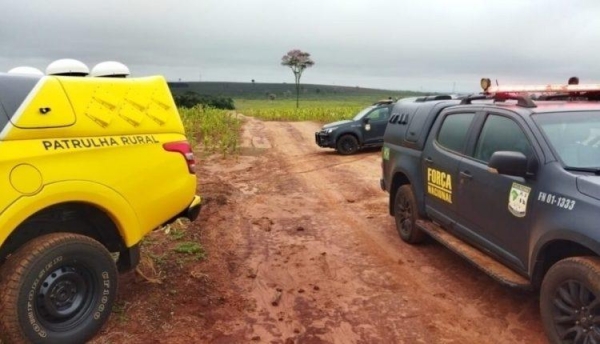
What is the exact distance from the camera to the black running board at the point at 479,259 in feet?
13.6

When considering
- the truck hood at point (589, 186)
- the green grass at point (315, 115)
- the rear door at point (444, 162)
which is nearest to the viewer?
the truck hood at point (589, 186)

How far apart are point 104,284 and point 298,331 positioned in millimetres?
1583

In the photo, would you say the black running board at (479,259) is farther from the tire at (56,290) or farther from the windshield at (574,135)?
the tire at (56,290)

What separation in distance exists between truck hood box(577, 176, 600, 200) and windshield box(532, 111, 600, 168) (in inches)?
11.2

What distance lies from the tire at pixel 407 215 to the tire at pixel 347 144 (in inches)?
398

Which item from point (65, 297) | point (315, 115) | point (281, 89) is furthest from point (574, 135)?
point (281, 89)

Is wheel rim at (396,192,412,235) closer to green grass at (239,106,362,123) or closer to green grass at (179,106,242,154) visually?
green grass at (179,106,242,154)

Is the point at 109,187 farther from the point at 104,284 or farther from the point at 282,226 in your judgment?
the point at 282,226

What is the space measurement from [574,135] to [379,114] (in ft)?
43.9

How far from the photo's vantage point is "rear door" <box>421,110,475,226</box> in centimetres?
527

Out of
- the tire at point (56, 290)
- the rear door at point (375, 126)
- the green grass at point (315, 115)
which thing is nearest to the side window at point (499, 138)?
the tire at point (56, 290)

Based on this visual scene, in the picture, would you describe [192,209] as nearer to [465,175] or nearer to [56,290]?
[56,290]

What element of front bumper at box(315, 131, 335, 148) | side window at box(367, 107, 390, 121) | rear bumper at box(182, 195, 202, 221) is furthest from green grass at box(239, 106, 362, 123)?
rear bumper at box(182, 195, 202, 221)

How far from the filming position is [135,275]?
526 cm
